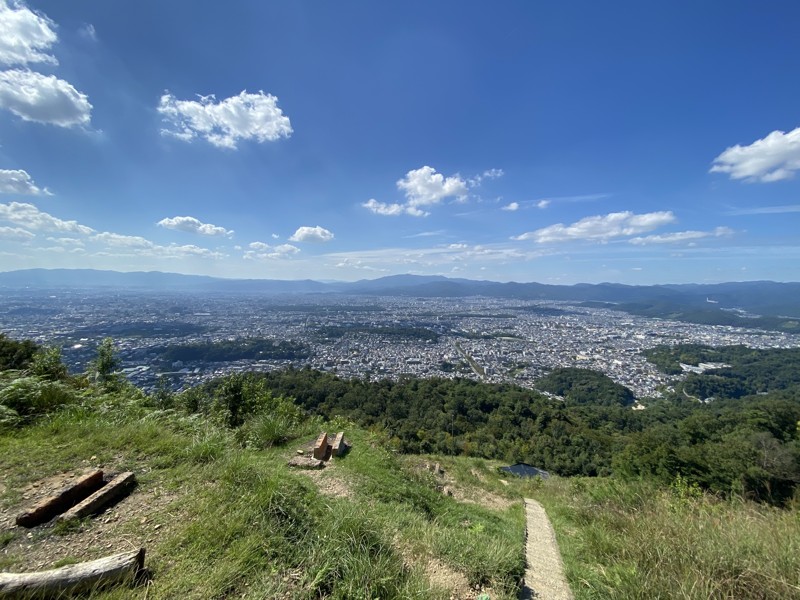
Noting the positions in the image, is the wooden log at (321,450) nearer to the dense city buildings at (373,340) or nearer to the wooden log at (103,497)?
the wooden log at (103,497)

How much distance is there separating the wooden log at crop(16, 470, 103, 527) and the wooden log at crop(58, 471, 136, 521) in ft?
0.35

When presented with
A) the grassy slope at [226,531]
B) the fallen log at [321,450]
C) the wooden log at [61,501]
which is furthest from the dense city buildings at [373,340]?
the wooden log at [61,501]

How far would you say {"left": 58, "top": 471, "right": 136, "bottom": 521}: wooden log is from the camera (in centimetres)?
286

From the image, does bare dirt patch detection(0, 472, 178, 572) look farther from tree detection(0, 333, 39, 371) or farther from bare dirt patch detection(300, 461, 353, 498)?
tree detection(0, 333, 39, 371)

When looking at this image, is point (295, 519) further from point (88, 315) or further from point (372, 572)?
point (88, 315)

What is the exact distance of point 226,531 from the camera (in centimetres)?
277

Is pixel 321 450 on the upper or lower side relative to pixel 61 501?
lower

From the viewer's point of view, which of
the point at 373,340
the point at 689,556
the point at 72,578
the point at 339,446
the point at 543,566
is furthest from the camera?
the point at 373,340

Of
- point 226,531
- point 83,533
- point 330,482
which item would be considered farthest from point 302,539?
point 330,482

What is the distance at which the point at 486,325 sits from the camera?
9519 centimetres

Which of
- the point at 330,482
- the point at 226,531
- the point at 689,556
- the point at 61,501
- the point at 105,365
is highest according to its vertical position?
the point at 61,501

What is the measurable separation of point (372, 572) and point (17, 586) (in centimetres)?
228

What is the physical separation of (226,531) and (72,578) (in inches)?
37.5

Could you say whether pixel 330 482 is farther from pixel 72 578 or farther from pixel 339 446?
pixel 72 578
